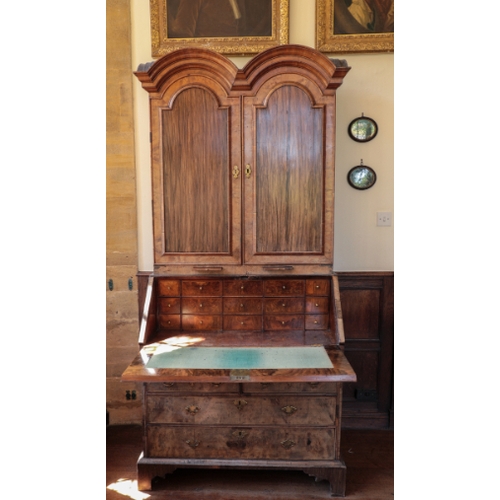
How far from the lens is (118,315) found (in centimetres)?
315

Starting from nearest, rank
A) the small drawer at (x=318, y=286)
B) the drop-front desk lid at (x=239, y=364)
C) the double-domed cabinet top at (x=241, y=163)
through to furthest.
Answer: the drop-front desk lid at (x=239, y=364) → the double-domed cabinet top at (x=241, y=163) → the small drawer at (x=318, y=286)

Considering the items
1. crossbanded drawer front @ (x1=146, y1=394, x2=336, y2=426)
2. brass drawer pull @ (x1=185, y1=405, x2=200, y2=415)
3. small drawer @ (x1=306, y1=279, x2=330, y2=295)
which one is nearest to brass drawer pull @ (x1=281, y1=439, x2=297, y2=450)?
crossbanded drawer front @ (x1=146, y1=394, x2=336, y2=426)

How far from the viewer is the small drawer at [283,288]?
2.62m

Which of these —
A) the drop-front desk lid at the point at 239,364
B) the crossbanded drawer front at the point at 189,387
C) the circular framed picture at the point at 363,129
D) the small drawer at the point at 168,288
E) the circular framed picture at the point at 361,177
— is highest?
the circular framed picture at the point at 363,129

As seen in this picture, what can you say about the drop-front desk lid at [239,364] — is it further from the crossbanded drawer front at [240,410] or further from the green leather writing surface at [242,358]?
the crossbanded drawer front at [240,410]

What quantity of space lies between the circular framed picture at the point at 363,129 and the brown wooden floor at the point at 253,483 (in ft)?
7.27

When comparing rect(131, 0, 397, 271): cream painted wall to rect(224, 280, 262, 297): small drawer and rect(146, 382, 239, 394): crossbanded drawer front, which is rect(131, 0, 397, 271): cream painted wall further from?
rect(146, 382, 239, 394): crossbanded drawer front

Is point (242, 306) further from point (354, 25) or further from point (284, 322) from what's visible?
point (354, 25)

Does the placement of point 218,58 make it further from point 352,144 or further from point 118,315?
point 118,315

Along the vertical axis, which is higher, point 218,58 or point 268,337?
point 218,58

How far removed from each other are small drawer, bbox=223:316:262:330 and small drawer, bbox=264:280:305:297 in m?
0.18

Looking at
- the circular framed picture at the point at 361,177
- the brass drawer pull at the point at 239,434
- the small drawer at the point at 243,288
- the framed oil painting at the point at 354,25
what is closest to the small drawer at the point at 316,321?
the small drawer at the point at 243,288

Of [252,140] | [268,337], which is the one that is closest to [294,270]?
[268,337]
